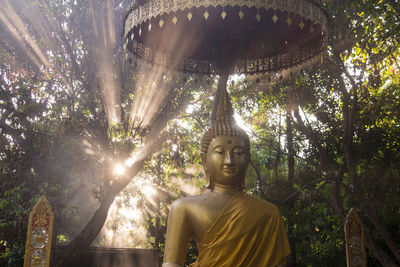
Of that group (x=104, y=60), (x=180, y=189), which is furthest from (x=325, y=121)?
(x=104, y=60)

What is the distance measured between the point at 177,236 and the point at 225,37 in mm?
2373

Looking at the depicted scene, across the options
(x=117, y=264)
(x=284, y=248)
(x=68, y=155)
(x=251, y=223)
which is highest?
(x=68, y=155)

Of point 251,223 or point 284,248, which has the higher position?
point 251,223

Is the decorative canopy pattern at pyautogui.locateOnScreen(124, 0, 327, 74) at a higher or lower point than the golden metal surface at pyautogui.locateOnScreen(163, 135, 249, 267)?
higher

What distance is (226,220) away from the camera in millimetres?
2762

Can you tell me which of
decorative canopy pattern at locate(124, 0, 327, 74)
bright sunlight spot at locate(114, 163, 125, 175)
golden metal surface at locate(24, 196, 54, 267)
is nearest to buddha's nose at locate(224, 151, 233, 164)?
decorative canopy pattern at locate(124, 0, 327, 74)

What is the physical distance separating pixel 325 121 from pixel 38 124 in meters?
7.46

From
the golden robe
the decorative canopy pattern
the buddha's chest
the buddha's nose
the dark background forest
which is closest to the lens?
the golden robe

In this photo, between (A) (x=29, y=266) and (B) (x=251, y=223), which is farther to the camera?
(A) (x=29, y=266)

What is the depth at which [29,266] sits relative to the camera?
585 centimetres

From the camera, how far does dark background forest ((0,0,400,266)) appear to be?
8672mm

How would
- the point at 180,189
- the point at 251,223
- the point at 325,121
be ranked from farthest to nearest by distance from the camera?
the point at 180,189, the point at 325,121, the point at 251,223

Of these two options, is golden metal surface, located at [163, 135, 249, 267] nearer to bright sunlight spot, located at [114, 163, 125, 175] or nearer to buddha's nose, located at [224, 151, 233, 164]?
buddha's nose, located at [224, 151, 233, 164]

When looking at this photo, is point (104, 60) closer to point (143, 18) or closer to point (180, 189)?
point (180, 189)
